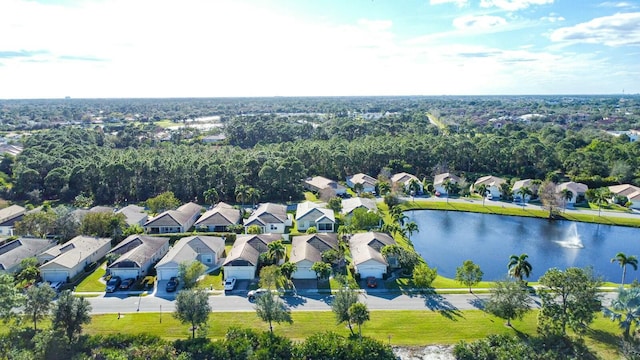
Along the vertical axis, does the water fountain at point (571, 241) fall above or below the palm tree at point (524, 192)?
below

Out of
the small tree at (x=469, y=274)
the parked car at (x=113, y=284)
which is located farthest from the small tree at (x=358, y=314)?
the parked car at (x=113, y=284)

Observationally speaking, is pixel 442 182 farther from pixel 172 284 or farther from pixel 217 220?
pixel 172 284

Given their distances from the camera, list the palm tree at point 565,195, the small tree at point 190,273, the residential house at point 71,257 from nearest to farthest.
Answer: the small tree at point 190,273, the residential house at point 71,257, the palm tree at point 565,195

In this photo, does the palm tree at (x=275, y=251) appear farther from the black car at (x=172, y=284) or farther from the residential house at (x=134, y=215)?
the residential house at (x=134, y=215)

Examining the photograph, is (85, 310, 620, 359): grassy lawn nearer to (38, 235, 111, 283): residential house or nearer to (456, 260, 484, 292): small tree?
(456, 260, 484, 292): small tree

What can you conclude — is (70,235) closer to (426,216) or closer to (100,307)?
(100,307)

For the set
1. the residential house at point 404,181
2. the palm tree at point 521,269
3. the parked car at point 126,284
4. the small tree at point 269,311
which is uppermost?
the residential house at point 404,181
